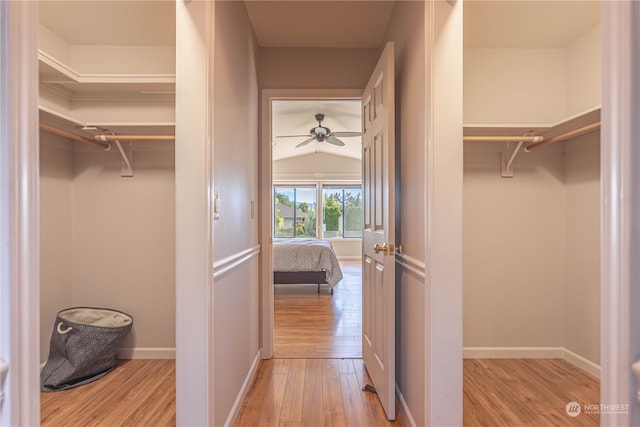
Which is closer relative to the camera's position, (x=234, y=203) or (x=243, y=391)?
(x=234, y=203)

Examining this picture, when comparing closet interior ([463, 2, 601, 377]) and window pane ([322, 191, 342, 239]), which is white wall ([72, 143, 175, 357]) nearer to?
closet interior ([463, 2, 601, 377])

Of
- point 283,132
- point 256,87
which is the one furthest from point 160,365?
point 283,132

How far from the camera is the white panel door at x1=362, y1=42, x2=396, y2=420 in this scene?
5.87 feet

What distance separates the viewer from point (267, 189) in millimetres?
2682

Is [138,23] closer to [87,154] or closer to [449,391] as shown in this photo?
[87,154]

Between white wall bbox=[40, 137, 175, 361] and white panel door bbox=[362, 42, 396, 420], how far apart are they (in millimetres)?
1544

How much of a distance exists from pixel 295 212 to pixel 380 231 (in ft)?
21.9

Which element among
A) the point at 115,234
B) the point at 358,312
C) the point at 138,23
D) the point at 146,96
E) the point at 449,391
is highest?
the point at 138,23

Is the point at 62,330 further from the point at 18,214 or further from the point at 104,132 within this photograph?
the point at 18,214

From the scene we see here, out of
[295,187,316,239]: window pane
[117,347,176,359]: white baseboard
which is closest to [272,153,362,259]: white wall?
[295,187,316,239]: window pane

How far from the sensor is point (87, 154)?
8.22 feet

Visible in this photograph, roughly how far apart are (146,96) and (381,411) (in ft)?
9.14

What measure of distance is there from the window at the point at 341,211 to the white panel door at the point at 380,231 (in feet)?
19.7

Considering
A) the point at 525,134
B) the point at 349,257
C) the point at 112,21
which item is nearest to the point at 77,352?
the point at 112,21
